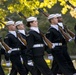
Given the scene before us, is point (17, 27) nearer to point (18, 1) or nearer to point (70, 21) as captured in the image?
point (18, 1)

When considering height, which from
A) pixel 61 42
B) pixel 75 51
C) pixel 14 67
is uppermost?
pixel 61 42

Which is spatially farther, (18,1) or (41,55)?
(18,1)

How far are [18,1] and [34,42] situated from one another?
4.21 metres

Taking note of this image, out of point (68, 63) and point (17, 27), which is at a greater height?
point (17, 27)

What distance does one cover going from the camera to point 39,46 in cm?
1107

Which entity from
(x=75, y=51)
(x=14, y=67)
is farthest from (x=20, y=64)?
(x=75, y=51)

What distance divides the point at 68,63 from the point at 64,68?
0.71 ft

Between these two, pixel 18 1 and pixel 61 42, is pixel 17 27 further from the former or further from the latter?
pixel 18 1

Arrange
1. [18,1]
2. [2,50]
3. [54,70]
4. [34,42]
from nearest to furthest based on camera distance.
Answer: [34,42] < [54,70] < [2,50] < [18,1]

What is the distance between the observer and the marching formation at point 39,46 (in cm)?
1104

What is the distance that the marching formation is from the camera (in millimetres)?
A: 11039

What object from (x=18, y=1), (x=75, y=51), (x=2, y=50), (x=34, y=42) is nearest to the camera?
(x=34, y=42)

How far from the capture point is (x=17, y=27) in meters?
12.3

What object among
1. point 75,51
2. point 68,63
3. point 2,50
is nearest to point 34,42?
point 68,63
